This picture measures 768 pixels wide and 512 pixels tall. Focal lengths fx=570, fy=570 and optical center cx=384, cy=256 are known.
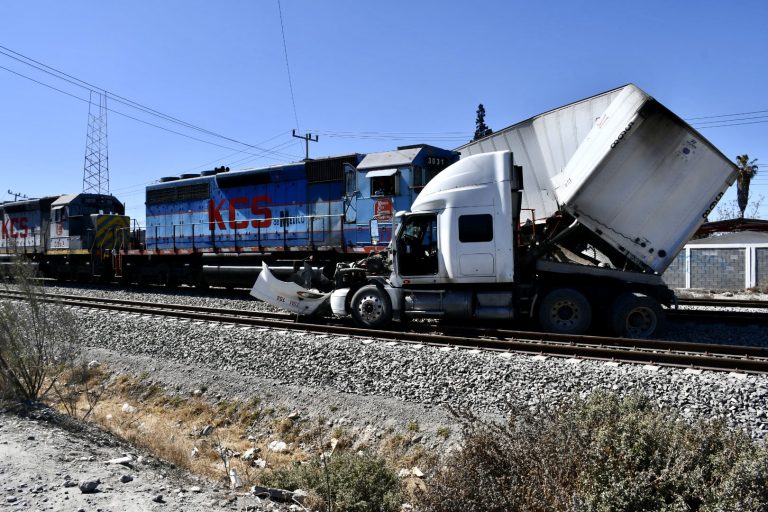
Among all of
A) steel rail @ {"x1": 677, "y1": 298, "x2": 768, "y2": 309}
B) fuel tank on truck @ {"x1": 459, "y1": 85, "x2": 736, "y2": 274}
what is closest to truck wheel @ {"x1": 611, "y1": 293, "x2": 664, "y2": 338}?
fuel tank on truck @ {"x1": 459, "y1": 85, "x2": 736, "y2": 274}

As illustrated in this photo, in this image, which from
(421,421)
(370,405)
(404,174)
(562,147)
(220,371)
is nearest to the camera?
(421,421)

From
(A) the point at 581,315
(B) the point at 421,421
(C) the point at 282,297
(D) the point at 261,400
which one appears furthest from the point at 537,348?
(C) the point at 282,297

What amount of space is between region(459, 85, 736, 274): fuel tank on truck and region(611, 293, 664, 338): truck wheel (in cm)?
62

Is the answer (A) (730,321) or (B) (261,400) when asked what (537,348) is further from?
(A) (730,321)

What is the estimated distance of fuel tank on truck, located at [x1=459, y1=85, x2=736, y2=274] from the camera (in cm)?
916

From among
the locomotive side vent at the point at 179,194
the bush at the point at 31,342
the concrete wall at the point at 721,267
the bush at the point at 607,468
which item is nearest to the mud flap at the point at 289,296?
the bush at the point at 31,342

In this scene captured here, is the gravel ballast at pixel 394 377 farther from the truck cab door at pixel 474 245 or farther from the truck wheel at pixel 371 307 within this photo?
the truck cab door at pixel 474 245

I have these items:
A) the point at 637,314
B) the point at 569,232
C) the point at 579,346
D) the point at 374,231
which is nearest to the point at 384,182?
the point at 374,231

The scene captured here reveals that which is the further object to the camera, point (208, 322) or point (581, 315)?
point (208, 322)

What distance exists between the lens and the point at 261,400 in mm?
8359

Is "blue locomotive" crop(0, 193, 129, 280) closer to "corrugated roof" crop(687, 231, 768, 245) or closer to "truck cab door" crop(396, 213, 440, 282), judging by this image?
"truck cab door" crop(396, 213, 440, 282)

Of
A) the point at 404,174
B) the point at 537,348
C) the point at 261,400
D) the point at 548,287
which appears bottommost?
the point at 261,400

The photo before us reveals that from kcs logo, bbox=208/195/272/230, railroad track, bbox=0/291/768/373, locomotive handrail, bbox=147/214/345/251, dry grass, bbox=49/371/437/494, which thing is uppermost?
kcs logo, bbox=208/195/272/230

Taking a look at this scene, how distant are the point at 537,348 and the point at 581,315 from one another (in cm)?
175
